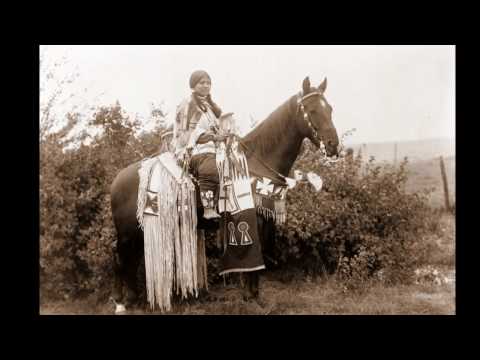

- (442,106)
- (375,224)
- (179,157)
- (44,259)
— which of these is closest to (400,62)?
(442,106)

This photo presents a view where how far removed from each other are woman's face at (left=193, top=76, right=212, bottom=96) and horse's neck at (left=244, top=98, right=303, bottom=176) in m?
0.53

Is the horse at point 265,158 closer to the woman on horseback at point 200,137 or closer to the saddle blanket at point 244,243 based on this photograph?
the saddle blanket at point 244,243

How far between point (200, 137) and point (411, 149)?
2.04m

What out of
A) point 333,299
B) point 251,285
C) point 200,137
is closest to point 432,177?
point 333,299

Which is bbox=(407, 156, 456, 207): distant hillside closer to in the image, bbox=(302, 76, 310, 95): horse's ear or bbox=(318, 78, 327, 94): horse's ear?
bbox=(318, 78, 327, 94): horse's ear

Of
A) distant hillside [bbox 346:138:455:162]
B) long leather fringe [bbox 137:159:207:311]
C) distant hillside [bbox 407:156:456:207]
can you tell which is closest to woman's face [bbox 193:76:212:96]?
long leather fringe [bbox 137:159:207:311]

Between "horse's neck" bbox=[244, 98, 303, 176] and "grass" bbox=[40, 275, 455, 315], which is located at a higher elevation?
"horse's neck" bbox=[244, 98, 303, 176]

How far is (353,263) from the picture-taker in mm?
4453

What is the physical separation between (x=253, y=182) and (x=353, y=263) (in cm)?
129

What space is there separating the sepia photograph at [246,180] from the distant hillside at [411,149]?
0.01 meters

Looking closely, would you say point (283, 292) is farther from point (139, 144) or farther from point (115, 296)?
point (139, 144)

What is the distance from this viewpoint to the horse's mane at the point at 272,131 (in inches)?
156

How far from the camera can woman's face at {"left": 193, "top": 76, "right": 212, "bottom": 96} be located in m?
4.01

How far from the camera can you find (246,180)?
3893mm
